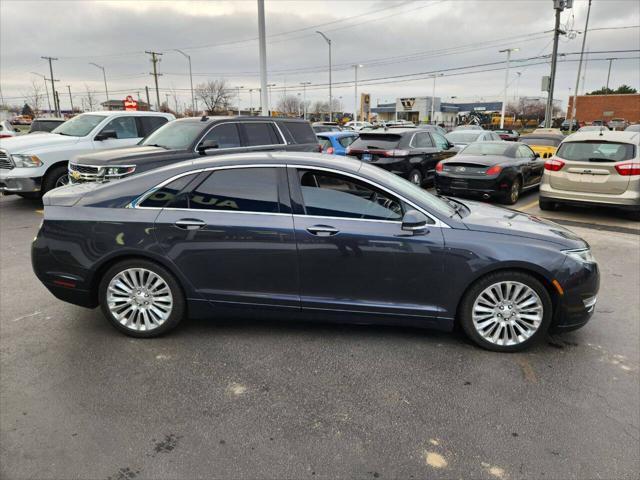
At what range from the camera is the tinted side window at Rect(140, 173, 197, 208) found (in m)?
3.88

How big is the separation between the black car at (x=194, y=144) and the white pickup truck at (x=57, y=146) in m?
1.93

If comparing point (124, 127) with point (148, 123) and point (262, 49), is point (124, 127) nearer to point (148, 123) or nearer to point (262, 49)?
point (148, 123)

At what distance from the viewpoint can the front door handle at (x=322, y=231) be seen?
A: 367cm

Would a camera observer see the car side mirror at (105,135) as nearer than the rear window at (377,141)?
Yes

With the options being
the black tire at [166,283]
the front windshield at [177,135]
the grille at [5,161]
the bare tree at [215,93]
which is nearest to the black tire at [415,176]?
the front windshield at [177,135]

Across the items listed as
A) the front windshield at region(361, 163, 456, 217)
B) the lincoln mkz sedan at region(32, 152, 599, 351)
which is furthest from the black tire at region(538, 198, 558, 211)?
the front windshield at region(361, 163, 456, 217)

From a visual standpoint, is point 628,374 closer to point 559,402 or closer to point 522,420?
point 559,402

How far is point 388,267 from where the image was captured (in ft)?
12.1

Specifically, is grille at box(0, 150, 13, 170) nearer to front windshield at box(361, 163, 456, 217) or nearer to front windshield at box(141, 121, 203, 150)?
front windshield at box(141, 121, 203, 150)

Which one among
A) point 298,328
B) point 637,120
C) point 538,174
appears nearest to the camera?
point 298,328

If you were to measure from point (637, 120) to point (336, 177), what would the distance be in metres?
85.2

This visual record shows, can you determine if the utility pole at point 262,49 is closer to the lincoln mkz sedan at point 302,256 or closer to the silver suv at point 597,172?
the silver suv at point 597,172

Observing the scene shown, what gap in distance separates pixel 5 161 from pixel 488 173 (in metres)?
10.2

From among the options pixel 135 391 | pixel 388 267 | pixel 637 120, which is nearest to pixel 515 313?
pixel 388 267
